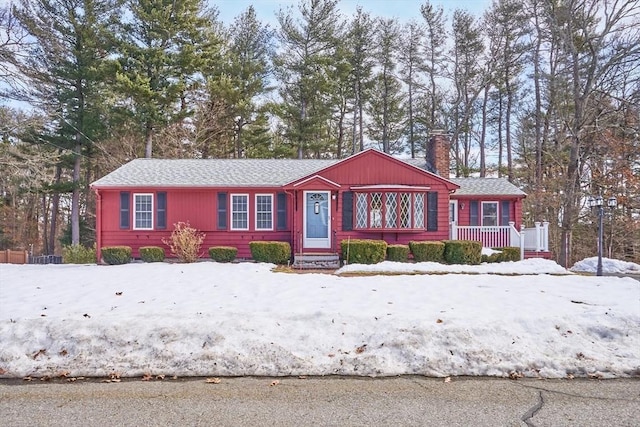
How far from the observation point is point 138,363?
5.04 metres

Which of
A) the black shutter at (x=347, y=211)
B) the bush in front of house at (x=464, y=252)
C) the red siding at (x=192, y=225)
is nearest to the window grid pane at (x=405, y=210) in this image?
the bush in front of house at (x=464, y=252)

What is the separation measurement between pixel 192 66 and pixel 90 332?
22.2m

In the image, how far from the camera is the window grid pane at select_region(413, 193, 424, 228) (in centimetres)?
1591

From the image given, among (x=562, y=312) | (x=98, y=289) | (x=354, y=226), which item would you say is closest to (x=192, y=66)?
(x=354, y=226)

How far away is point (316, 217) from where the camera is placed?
52.7ft

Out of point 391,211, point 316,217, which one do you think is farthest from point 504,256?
point 316,217

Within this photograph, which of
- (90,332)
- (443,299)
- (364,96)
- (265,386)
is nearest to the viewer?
(265,386)

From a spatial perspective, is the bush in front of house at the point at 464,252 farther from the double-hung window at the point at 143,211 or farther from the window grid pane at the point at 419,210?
the double-hung window at the point at 143,211

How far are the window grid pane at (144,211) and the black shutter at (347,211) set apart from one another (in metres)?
7.06

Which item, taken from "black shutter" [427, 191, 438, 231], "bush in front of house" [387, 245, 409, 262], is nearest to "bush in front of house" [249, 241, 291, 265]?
"bush in front of house" [387, 245, 409, 262]

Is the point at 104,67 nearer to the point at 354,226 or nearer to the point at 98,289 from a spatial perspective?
the point at 354,226

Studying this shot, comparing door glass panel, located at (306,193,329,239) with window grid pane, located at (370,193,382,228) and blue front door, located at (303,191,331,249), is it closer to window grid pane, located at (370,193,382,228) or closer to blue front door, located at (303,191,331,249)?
blue front door, located at (303,191,331,249)

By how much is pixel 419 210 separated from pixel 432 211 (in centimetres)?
48

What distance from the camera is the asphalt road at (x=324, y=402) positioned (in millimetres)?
3789
